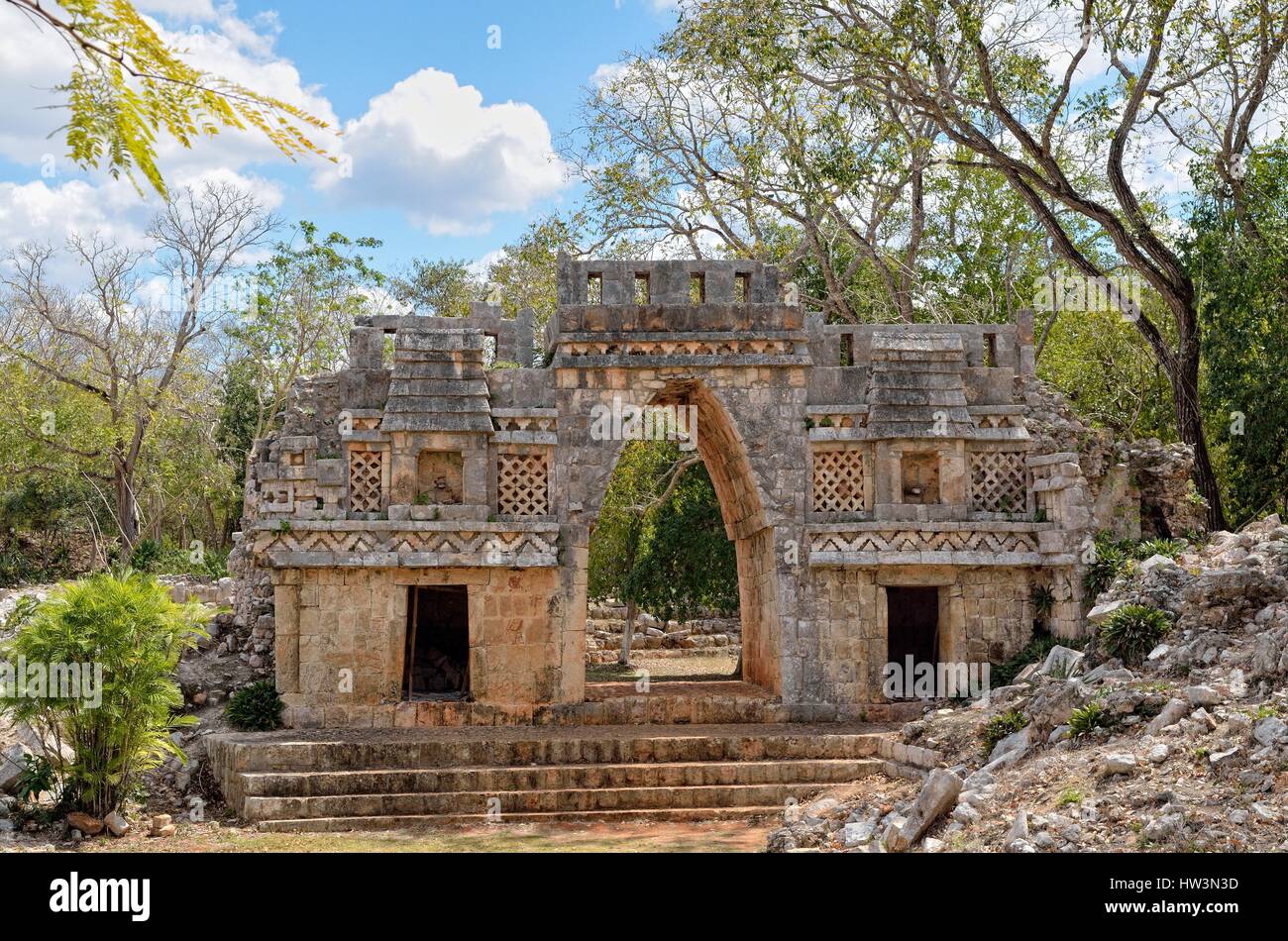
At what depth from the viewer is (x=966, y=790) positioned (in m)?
8.95

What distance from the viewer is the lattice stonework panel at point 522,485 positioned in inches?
567

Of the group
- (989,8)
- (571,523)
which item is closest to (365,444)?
(571,523)

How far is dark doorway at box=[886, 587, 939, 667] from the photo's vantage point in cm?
1730

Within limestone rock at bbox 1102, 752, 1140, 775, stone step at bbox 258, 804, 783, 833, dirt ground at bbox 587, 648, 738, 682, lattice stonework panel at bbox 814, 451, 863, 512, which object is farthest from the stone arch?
limestone rock at bbox 1102, 752, 1140, 775

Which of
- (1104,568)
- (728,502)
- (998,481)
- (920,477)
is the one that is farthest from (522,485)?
(1104,568)

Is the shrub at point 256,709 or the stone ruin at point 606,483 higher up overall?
the stone ruin at point 606,483

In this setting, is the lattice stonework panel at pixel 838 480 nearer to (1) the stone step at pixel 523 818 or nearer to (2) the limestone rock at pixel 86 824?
(1) the stone step at pixel 523 818

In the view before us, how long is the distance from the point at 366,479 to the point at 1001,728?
24.1ft

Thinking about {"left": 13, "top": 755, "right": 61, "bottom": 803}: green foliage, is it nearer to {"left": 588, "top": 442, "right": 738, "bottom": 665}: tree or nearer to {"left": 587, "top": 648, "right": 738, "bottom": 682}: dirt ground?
{"left": 587, "top": 648, "right": 738, "bottom": 682}: dirt ground

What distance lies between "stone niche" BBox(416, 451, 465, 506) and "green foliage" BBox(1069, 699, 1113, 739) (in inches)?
293

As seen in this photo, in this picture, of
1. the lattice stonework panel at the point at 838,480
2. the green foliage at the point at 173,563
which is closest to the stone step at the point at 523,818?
the lattice stonework panel at the point at 838,480

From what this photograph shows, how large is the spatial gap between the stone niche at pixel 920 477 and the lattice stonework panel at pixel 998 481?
0.42m
